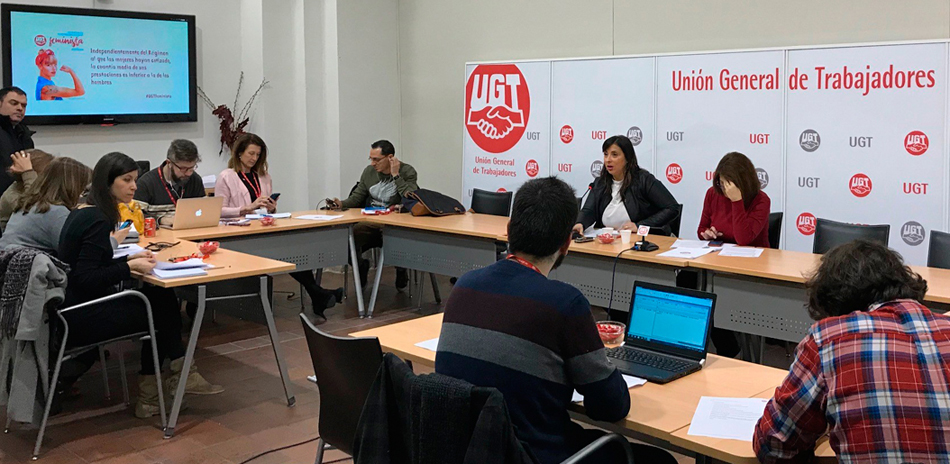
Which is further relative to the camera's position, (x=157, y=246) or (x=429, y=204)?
(x=429, y=204)

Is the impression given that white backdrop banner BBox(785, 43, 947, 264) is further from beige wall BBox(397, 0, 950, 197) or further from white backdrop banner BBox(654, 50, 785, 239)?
beige wall BBox(397, 0, 950, 197)

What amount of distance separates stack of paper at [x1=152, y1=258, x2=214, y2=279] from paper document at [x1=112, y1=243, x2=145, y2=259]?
0.57 feet

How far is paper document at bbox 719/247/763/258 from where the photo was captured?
14.9ft

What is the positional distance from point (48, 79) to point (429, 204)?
330 cm

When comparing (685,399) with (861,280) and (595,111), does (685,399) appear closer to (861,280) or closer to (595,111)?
(861,280)

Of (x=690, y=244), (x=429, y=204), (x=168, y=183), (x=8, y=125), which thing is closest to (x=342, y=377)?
(x=690, y=244)

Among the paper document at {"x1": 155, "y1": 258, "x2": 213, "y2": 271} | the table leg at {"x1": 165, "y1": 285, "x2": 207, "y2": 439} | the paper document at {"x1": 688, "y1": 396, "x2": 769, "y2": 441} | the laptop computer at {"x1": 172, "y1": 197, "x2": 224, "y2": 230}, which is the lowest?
the table leg at {"x1": 165, "y1": 285, "x2": 207, "y2": 439}

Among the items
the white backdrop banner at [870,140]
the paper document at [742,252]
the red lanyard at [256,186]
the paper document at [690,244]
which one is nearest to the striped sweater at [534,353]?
the paper document at [742,252]

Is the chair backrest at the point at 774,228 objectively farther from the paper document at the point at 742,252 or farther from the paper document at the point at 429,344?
the paper document at the point at 429,344

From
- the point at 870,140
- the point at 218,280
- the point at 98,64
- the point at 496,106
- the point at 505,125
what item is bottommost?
the point at 218,280

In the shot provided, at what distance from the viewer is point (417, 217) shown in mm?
6496

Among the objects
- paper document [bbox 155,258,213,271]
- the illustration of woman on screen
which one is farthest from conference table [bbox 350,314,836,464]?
the illustration of woman on screen

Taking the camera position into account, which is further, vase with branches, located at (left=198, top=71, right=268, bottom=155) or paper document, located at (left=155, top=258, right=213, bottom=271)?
vase with branches, located at (left=198, top=71, right=268, bottom=155)

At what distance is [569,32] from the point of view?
7.37m
